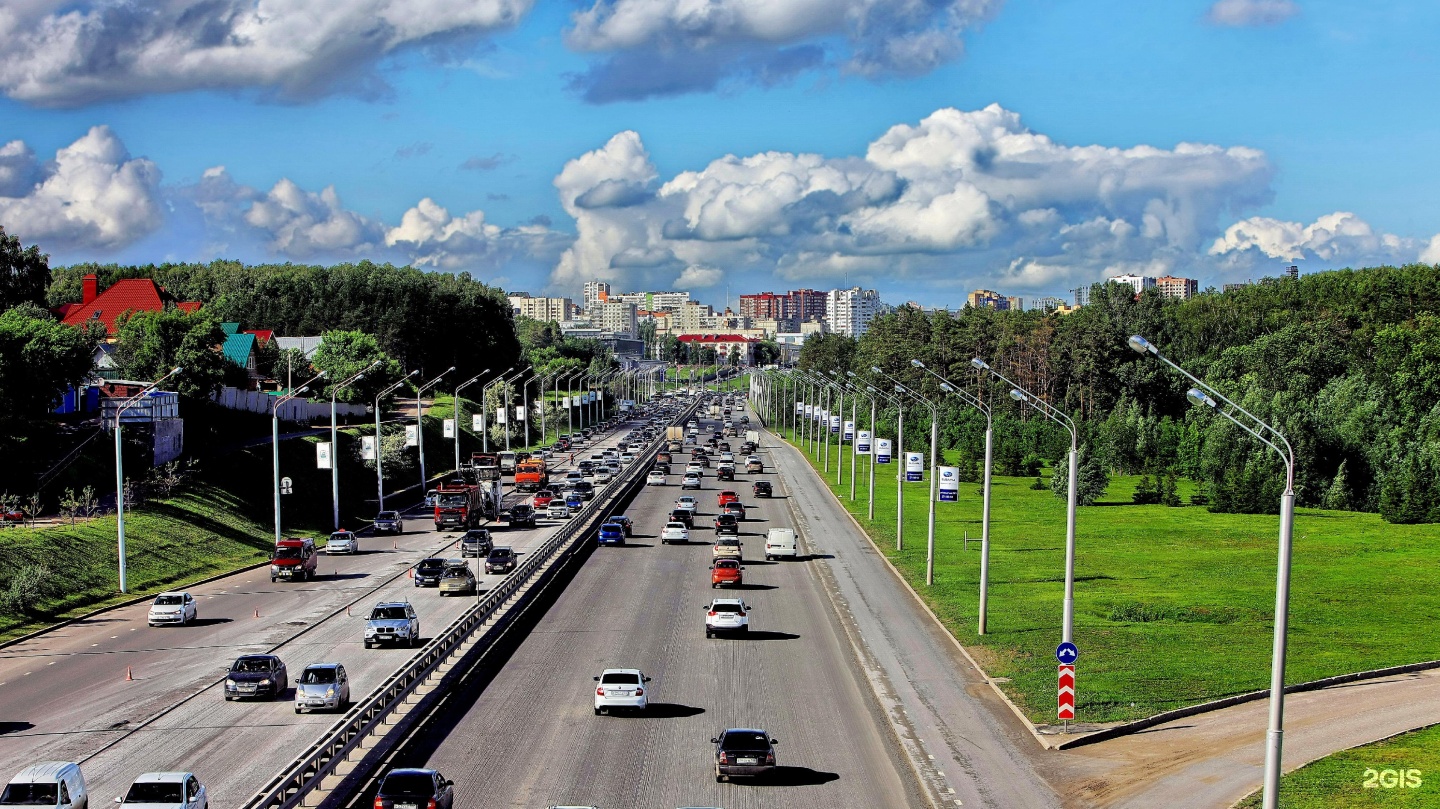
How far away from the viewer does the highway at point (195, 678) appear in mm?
29531

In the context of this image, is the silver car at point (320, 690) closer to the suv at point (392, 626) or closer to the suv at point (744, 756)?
the suv at point (392, 626)

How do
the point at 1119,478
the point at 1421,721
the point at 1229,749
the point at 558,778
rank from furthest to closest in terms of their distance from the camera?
the point at 1119,478, the point at 1421,721, the point at 1229,749, the point at 558,778

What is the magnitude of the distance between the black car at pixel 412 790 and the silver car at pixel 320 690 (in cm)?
1027

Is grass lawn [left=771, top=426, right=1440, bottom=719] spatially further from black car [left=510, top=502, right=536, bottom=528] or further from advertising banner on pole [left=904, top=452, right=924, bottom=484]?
black car [left=510, top=502, right=536, bottom=528]

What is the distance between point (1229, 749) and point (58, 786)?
82.7ft

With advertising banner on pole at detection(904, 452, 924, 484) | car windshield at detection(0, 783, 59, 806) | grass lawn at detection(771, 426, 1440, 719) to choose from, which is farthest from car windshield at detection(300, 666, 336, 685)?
advertising banner on pole at detection(904, 452, 924, 484)

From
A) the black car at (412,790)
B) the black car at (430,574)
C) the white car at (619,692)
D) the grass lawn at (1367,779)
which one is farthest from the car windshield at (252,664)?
the grass lawn at (1367,779)

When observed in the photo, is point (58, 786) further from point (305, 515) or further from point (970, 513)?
point (970, 513)

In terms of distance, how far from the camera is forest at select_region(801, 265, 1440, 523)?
4205 inches

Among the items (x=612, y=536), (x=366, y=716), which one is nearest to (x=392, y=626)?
(x=366, y=716)

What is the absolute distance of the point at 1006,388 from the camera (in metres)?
169

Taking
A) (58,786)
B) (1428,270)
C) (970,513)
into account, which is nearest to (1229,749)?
(58,786)

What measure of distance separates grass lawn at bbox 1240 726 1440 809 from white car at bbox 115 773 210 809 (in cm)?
2018

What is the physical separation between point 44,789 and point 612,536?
5427cm
